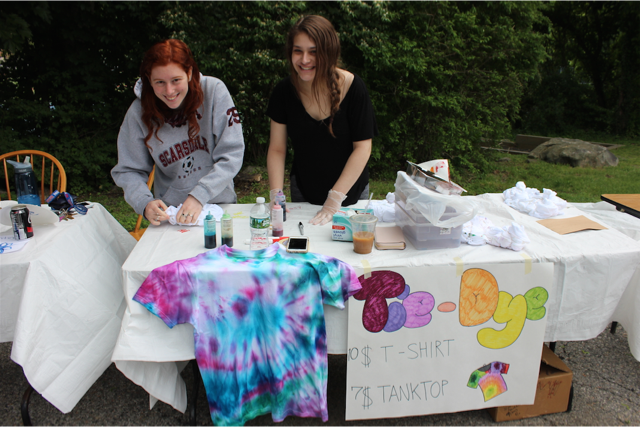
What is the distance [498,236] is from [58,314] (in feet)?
6.17

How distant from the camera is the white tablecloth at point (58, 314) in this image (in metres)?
1.65

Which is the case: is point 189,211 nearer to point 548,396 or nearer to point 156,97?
point 156,97

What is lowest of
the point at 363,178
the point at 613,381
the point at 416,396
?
the point at 613,381

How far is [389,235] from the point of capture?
6.44 ft

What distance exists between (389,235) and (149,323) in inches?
42.5

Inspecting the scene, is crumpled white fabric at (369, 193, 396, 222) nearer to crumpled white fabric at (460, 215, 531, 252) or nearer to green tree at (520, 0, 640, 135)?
crumpled white fabric at (460, 215, 531, 252)

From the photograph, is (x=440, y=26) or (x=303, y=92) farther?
(x=440, y=26)

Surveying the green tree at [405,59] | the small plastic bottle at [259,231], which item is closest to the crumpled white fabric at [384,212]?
the small plastic bottle at [259,231]

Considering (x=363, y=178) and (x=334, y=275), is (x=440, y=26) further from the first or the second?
(x=334, y=275)

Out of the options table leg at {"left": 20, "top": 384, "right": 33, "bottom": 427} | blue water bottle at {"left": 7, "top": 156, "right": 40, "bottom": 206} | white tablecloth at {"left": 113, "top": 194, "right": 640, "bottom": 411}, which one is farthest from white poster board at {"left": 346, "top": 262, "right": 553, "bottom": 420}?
blue water bottle at {"left": 7, "top": 156, "right": 40, "bottom": 206}

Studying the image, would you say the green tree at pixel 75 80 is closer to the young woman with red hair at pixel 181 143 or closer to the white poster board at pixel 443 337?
the young woman with red hair at pixel 181 143

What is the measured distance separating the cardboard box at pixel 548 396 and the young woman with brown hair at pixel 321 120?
123 centimetres

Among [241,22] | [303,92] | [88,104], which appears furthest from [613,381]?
[88,104]

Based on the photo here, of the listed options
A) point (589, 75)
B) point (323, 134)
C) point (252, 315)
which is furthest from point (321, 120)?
point (589, 75)
